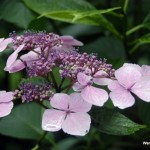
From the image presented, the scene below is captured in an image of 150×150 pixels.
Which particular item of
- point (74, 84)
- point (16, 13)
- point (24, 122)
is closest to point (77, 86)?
point (74, 84)

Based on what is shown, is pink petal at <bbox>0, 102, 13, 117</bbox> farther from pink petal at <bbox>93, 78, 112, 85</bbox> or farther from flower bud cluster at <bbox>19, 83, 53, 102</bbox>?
pink petal at <bbox>93, 78, 112, 85</bbox>

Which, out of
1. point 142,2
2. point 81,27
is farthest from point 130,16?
point 81,27

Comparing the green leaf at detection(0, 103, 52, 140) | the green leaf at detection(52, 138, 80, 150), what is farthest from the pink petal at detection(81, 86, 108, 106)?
the green leaf at detection(52, 138, 80, 150)

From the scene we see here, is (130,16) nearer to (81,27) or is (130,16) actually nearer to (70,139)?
(81,27)

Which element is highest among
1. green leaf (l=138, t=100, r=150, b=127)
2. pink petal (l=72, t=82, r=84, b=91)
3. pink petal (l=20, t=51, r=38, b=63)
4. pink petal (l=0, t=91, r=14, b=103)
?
pink petal (l=20, t=51, r=38, b=63)

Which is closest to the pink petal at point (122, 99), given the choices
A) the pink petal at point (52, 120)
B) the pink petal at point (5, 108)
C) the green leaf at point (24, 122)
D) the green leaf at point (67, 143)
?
the pink petal at point (52, 120)

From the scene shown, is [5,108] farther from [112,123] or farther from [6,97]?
[112,123]

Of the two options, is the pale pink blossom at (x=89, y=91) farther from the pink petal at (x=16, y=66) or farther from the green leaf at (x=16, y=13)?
the green leaf at (x=16, y=13)
